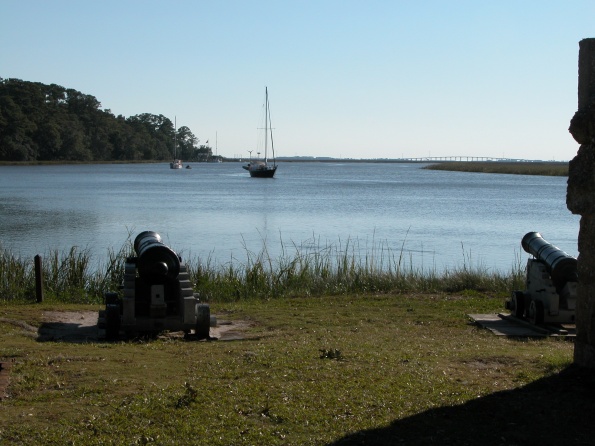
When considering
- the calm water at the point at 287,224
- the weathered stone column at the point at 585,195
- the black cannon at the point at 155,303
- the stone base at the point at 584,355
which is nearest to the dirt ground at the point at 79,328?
the black cannon at the point at 155,303

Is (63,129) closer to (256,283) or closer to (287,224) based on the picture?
(287,224)

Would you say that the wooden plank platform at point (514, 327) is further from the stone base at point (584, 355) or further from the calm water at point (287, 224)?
the calm water at point (287, 224)

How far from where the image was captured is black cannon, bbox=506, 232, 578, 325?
9.85m

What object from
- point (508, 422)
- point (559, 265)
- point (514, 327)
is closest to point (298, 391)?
point (508, 422)

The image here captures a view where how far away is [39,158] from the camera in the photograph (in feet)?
380

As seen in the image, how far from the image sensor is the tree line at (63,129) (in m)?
106

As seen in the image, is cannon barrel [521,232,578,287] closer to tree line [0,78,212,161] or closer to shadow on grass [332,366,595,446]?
shadow on grass [332,366,595,446]

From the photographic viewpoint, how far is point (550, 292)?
9930mm

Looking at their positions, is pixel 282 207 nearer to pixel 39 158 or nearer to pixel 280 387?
pixel 280 387

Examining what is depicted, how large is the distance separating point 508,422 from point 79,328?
5.70 m

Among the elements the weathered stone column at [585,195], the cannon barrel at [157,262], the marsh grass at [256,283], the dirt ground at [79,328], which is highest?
the weathered stone column at [585,195]

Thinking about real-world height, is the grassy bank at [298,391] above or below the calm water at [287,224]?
above

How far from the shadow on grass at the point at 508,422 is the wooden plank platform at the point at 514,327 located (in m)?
3.22

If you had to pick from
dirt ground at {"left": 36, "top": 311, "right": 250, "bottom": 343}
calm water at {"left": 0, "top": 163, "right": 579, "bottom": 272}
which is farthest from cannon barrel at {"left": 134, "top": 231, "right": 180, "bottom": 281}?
calm water at {"left": 0, "top": 163, "right": 579, "bottom": 272}
